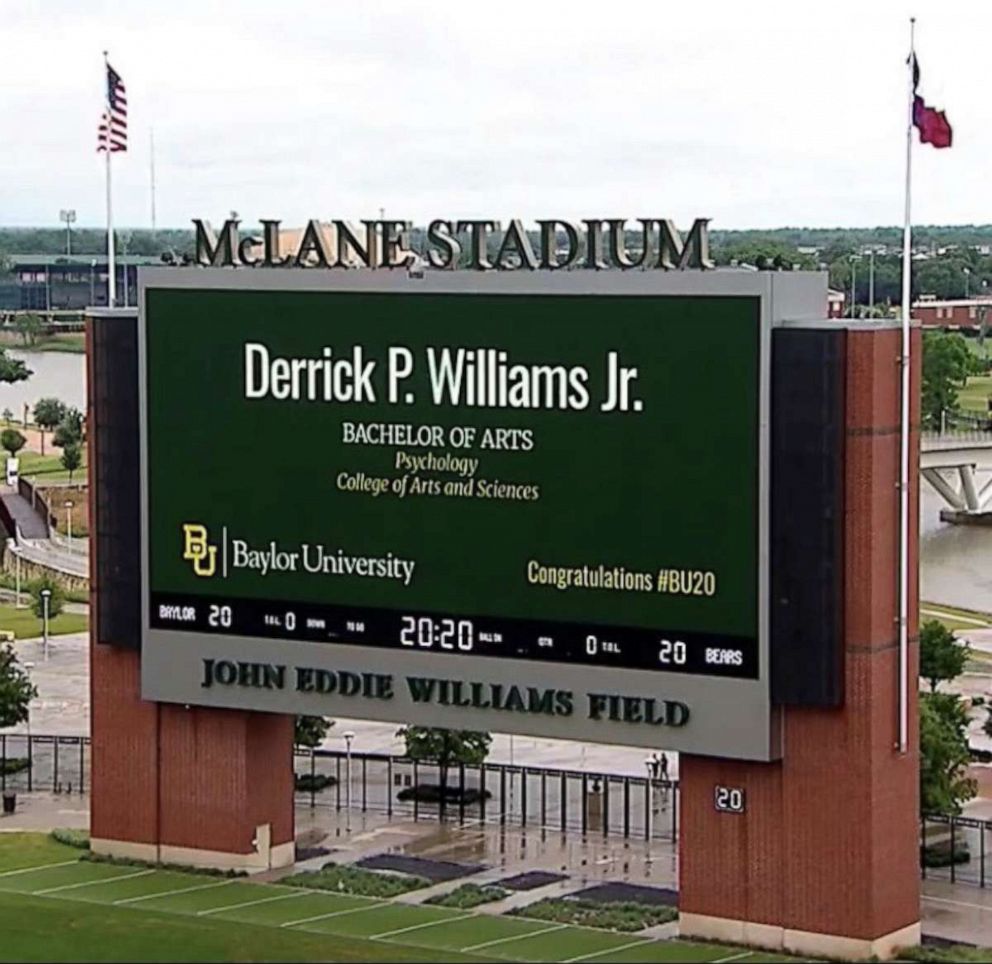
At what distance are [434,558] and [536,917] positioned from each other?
6.38 m

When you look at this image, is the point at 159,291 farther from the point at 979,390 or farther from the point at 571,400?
the point at 979,390

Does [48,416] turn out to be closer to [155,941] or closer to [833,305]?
[833,305]

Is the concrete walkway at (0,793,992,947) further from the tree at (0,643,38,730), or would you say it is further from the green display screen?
the tree at (0,643,38,730)

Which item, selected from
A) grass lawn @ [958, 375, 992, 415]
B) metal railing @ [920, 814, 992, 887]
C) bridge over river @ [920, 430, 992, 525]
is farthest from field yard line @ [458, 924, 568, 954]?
grass lawn @ [958, 375, 992, 415]

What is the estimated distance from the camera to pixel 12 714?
2544 inches

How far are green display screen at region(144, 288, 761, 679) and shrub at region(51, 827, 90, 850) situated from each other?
5960 millimetres

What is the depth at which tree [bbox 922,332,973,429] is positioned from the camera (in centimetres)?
14650

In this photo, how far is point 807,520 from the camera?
43156 millimetres

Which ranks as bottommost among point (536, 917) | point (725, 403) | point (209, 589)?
point (536, 917)

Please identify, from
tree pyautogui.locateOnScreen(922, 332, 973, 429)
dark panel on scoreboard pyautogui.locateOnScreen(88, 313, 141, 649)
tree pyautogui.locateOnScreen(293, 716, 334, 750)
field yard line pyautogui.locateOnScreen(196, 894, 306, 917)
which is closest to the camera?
field yard line pyautogui.locateOnScreen(196, 894, 306, 917)

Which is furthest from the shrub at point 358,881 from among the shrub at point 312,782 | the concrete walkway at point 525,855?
the shrub at point 312,782

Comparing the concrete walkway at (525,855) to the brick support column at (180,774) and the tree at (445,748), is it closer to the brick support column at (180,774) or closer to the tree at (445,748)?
the brick support column at (180,774)

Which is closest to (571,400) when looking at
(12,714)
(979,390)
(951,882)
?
(951,882)

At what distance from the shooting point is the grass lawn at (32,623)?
9075 centimetres
